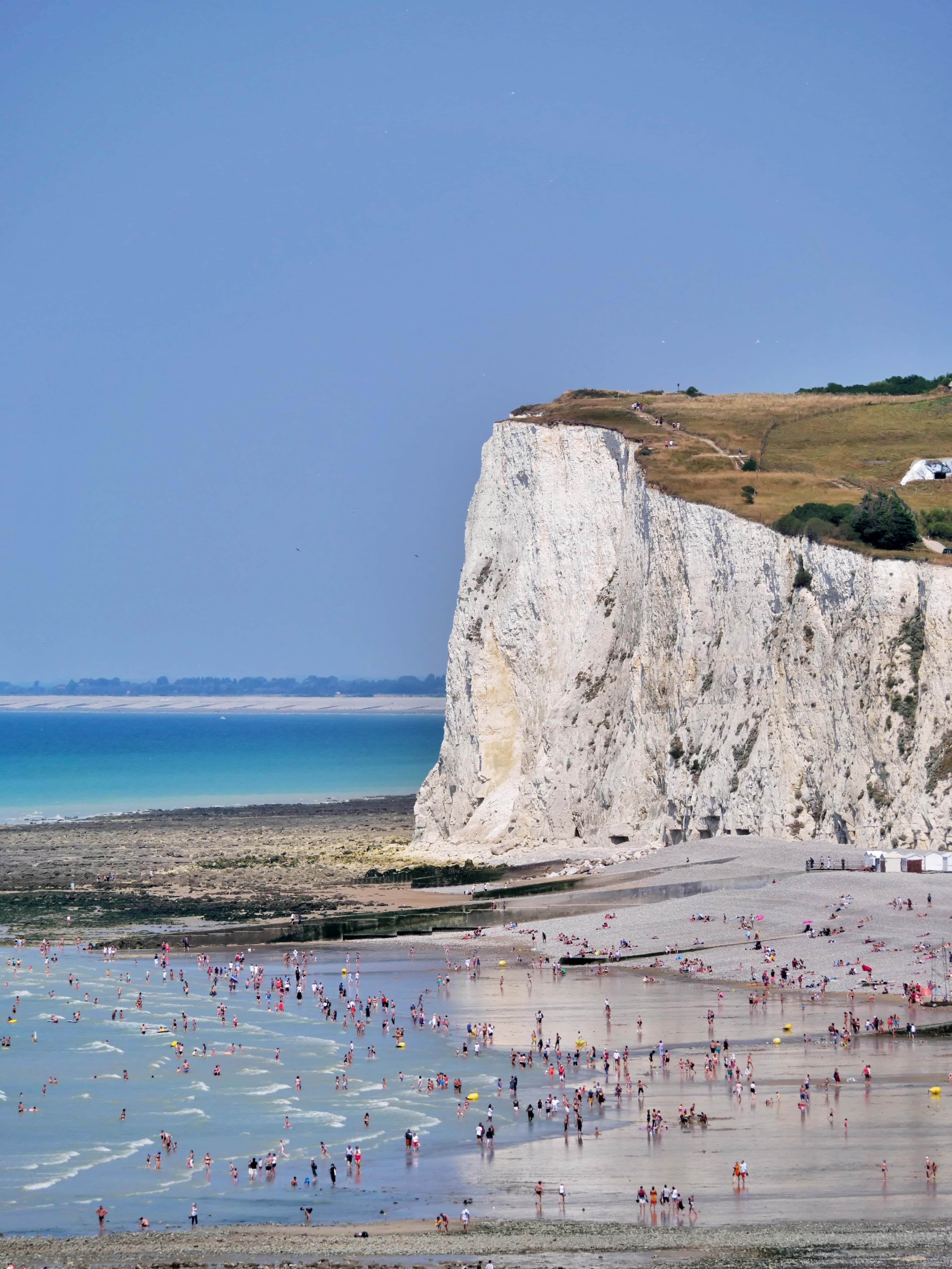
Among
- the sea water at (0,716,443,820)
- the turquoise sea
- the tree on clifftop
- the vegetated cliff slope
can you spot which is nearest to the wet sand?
the vegetated cliff slope

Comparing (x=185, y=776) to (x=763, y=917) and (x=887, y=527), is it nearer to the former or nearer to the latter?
(x=887, y=527)

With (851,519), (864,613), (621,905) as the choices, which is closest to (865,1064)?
(621,905)

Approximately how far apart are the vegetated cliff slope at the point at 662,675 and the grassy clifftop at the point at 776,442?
1553 millimetres

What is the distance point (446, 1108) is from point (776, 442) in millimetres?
51875

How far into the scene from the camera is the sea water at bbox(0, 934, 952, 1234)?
2652cm

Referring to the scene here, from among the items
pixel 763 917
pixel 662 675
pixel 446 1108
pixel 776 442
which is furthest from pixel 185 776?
pixel 446 1108

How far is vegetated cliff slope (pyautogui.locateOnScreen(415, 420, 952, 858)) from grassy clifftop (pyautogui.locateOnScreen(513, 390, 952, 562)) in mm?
1553

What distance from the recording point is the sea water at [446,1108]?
87.0 feet

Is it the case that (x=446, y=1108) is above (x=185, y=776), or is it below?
below

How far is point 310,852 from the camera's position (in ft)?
259

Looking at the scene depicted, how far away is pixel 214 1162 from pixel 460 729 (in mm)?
46252

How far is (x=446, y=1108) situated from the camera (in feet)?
107

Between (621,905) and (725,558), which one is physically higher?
(725,558)

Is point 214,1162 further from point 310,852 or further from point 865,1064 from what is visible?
point 310,852
